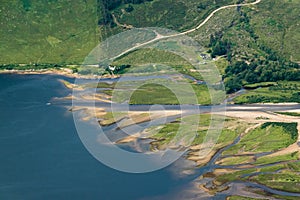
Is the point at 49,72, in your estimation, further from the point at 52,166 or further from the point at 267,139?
the point at 267,139

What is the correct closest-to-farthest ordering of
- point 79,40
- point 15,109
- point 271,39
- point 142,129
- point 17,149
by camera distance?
point 17,149, point 142,129, point 15,109, point 271,39, point 79,40

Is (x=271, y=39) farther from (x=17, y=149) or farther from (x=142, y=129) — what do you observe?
(x=17, y=149)

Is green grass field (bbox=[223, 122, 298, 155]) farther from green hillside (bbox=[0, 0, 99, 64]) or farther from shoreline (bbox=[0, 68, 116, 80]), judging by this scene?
green hillside (bbox=[0, 0, 99, 64])

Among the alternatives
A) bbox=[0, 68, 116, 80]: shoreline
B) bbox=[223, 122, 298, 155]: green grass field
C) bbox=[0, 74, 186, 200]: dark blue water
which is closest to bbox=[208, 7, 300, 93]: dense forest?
bbox=[223, 122, 298, 155]: green grass field

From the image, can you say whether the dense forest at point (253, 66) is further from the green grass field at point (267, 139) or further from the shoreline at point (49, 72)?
the shoreline at point (49, 72)

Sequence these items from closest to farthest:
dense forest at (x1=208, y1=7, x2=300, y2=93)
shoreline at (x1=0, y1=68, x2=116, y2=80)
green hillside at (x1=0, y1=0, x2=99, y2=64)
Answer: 1. dense forest at (x1=208, y1=7, x2=300, y2=93)
2. shoreline at (x1=0, y1=68, x2=116, y2=80)
3. green hillside at (x1=0, y1=0, x2=99, y2=64)

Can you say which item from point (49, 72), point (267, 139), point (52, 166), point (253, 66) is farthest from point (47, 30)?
point (267, 139)

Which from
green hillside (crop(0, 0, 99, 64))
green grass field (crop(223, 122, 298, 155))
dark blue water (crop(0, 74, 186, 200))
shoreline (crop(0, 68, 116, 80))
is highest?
green hillside (crop(0, 0, 99, 64))

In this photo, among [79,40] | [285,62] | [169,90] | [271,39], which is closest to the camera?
[169,90]

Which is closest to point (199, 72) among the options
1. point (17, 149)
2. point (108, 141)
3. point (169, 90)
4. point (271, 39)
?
point (169, 90)
